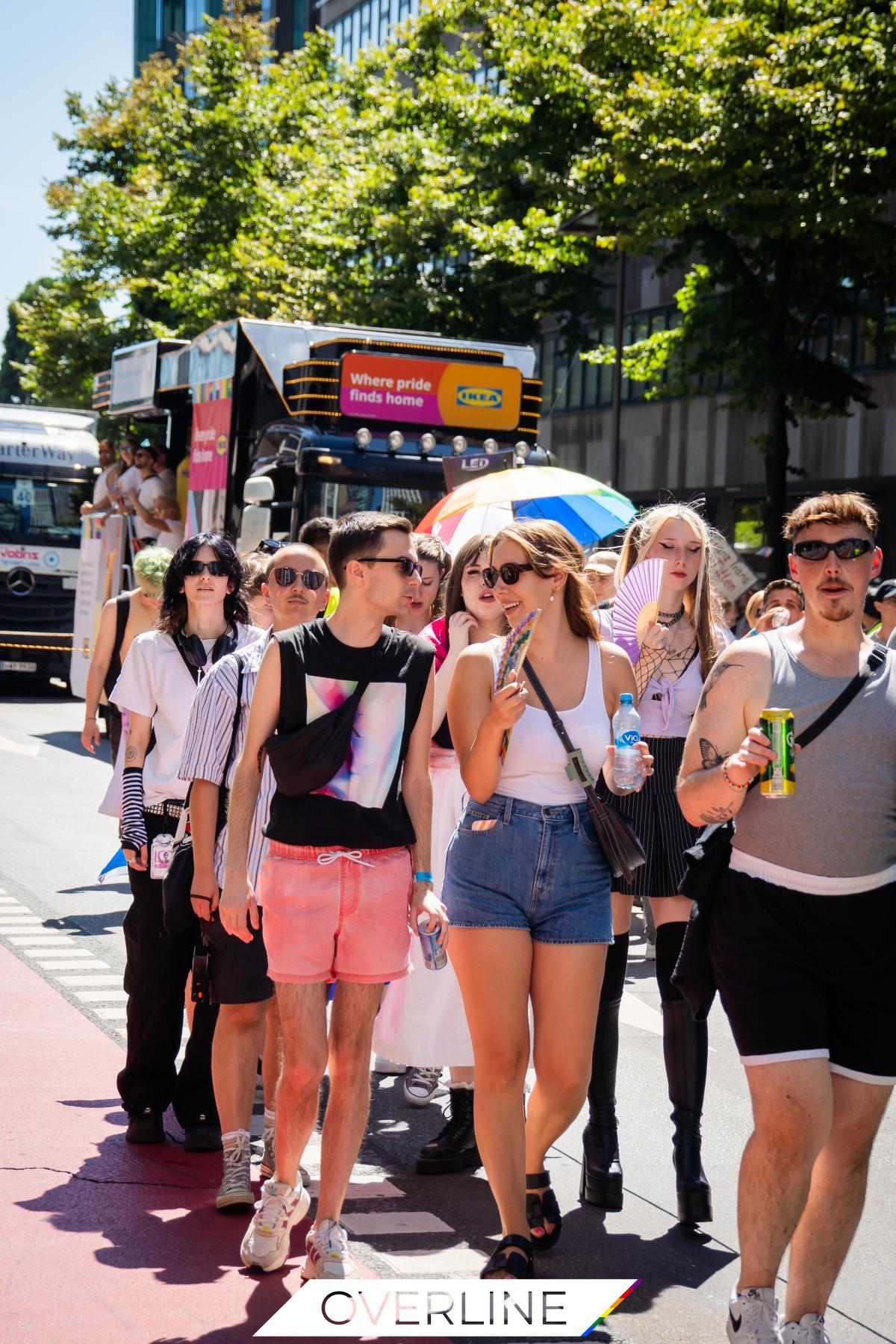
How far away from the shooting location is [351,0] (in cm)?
5156

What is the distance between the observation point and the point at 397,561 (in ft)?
14.9

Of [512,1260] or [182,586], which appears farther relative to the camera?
[182,586]

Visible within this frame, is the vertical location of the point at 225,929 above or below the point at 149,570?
below

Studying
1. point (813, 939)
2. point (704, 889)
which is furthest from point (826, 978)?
point (704, 889)

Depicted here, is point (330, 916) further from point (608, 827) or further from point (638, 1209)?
point (638, 1209)

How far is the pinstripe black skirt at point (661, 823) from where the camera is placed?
5.29 m

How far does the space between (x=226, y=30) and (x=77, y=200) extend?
5.06 meters

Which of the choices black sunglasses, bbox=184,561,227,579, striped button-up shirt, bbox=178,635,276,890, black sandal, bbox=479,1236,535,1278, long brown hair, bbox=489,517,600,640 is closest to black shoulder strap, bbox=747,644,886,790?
long brown hair, bbox=489,517,600,640

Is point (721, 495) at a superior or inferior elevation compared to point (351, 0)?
inferior

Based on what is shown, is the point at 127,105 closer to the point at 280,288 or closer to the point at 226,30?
the point at 226,30

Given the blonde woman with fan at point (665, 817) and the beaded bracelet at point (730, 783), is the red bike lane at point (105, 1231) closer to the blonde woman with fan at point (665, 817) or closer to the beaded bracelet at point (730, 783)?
the blonde woman with fan at point (665, 817)

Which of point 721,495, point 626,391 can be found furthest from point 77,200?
point 721,495

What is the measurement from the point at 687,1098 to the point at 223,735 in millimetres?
1752

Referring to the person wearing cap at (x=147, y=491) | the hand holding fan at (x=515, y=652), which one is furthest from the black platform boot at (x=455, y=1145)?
the person wearing cap at (x=147, y=491)
